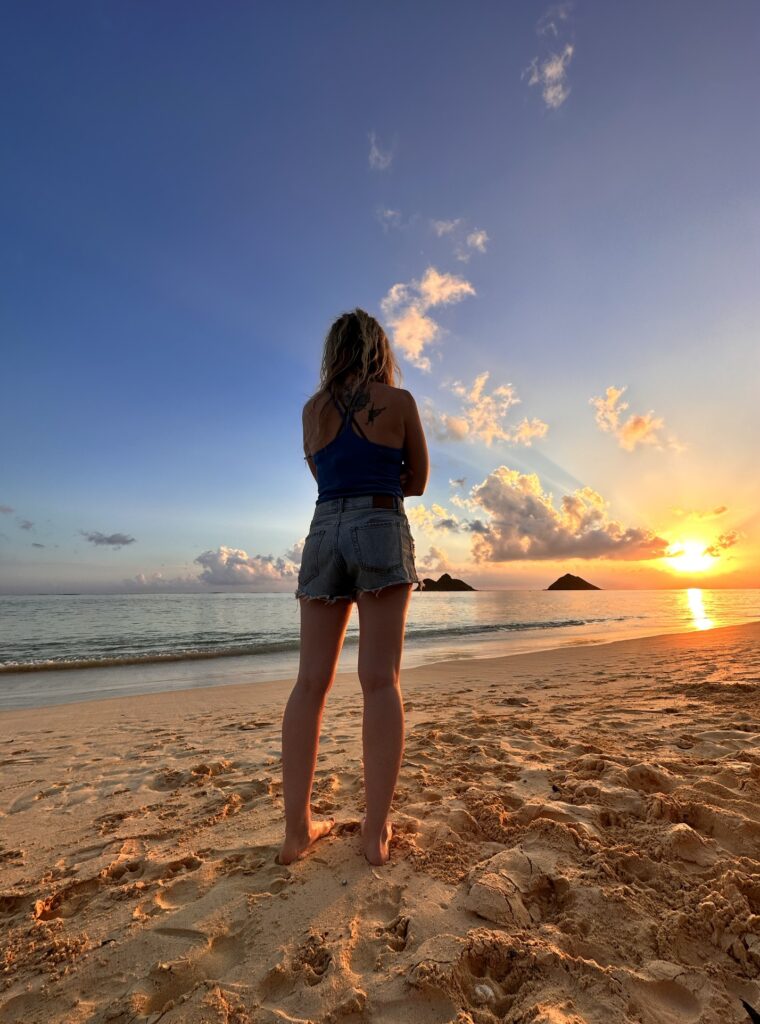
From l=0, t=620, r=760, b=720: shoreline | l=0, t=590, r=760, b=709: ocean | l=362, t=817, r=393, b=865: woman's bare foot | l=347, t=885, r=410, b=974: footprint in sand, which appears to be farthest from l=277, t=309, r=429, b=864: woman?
l=0, t=590, r=760, b=709: ocean

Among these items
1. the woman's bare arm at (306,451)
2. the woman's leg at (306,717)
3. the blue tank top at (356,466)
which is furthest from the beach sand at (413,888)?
the woman's bare arm at (306,451)

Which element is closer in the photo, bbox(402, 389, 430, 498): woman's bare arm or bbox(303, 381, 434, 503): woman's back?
bbox(303, 381, 434, 503): woman's back

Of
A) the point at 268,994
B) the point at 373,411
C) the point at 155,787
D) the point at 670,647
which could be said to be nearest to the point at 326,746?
the point at 155,787

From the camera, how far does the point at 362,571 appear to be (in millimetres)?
2150

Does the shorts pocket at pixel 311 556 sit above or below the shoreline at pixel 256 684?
above

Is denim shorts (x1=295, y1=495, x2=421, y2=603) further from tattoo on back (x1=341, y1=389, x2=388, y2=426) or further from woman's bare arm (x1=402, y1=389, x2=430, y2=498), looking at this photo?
tattoo on back (x1=341, y1=389, x2=388, y2=426)

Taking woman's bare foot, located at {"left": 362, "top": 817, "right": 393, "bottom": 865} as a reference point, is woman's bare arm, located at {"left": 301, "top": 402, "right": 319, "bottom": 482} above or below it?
above

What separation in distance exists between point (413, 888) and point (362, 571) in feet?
4.08

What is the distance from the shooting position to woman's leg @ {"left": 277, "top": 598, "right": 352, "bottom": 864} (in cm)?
223

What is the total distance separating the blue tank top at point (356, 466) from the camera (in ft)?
7.36

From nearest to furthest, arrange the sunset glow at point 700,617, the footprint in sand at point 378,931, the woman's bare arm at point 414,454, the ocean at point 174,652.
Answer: the footprint in sand at point 378,931 < the woman's bare arm at point 414,454 < the ocean at point 174,652 < the sunset glow at point 700,617

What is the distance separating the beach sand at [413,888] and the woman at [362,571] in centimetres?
36

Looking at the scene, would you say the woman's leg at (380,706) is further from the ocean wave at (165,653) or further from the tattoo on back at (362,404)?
the ocean wave at (165,653)

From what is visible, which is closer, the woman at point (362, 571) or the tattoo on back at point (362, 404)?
the woman at point (362, 571)
